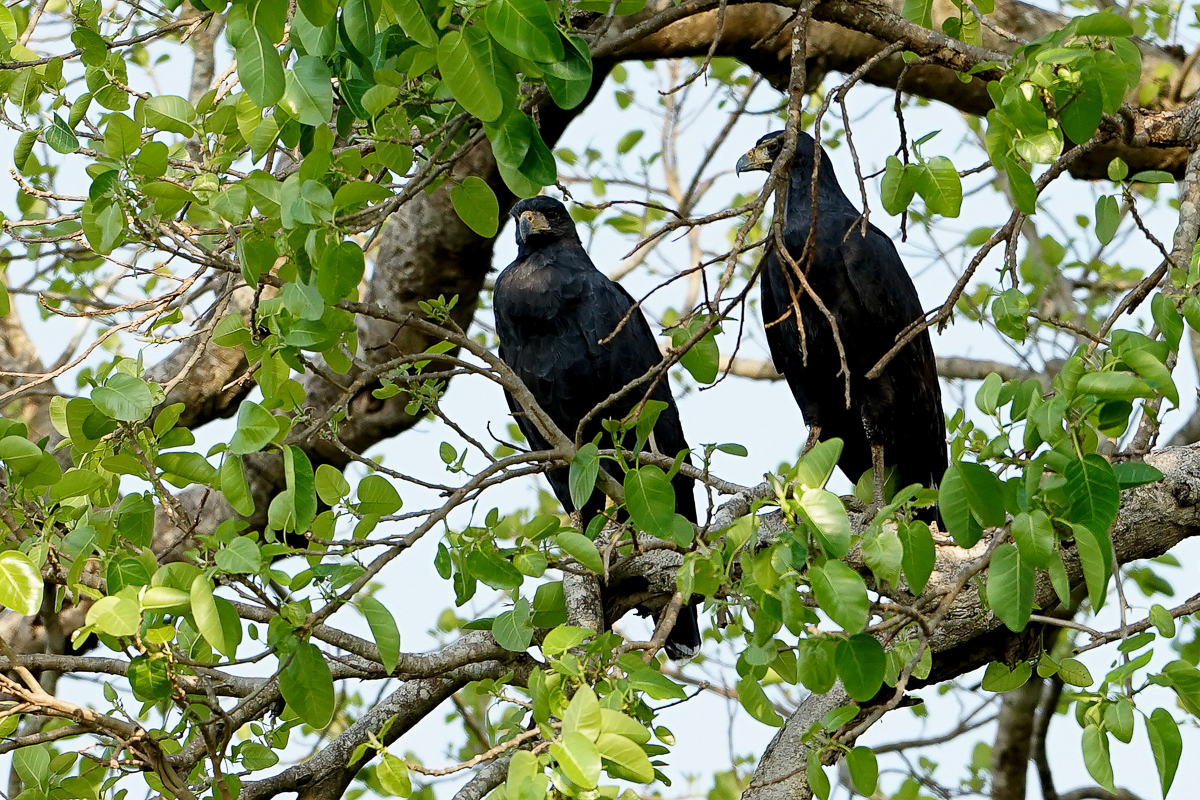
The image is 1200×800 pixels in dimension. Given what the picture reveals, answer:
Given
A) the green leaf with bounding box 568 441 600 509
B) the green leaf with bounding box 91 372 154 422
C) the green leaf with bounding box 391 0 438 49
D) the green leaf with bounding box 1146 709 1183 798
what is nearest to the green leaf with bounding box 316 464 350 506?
the green leaf with bounding box 91 372 154 422

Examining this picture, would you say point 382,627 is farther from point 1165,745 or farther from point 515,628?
point 1165,745

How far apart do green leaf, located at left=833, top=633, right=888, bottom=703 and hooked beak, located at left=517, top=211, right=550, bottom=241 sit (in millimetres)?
3014

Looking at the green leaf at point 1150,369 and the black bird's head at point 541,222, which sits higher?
the black bird's head at point 541,222

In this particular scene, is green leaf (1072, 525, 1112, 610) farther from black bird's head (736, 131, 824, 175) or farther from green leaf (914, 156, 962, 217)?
black bird's head (736, 131, 824, 175)

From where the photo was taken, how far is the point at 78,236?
270cm

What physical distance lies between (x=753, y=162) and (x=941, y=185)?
8.94 ft

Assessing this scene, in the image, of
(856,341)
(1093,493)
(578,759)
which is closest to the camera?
(578,759)

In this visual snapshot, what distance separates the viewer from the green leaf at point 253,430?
5.52 ft

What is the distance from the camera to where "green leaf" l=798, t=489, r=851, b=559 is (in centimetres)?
144

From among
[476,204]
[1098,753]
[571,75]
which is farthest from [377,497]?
[1098,753]

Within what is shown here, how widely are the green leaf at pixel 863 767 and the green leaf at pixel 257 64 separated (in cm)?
130

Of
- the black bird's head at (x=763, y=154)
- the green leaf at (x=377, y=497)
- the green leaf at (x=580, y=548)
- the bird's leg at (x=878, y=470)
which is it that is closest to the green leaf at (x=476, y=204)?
the green leaf at (x=377, y=497)

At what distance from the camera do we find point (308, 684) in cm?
175

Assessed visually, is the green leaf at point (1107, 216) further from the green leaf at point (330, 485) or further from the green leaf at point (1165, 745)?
the green leaf at point (330, 485)
